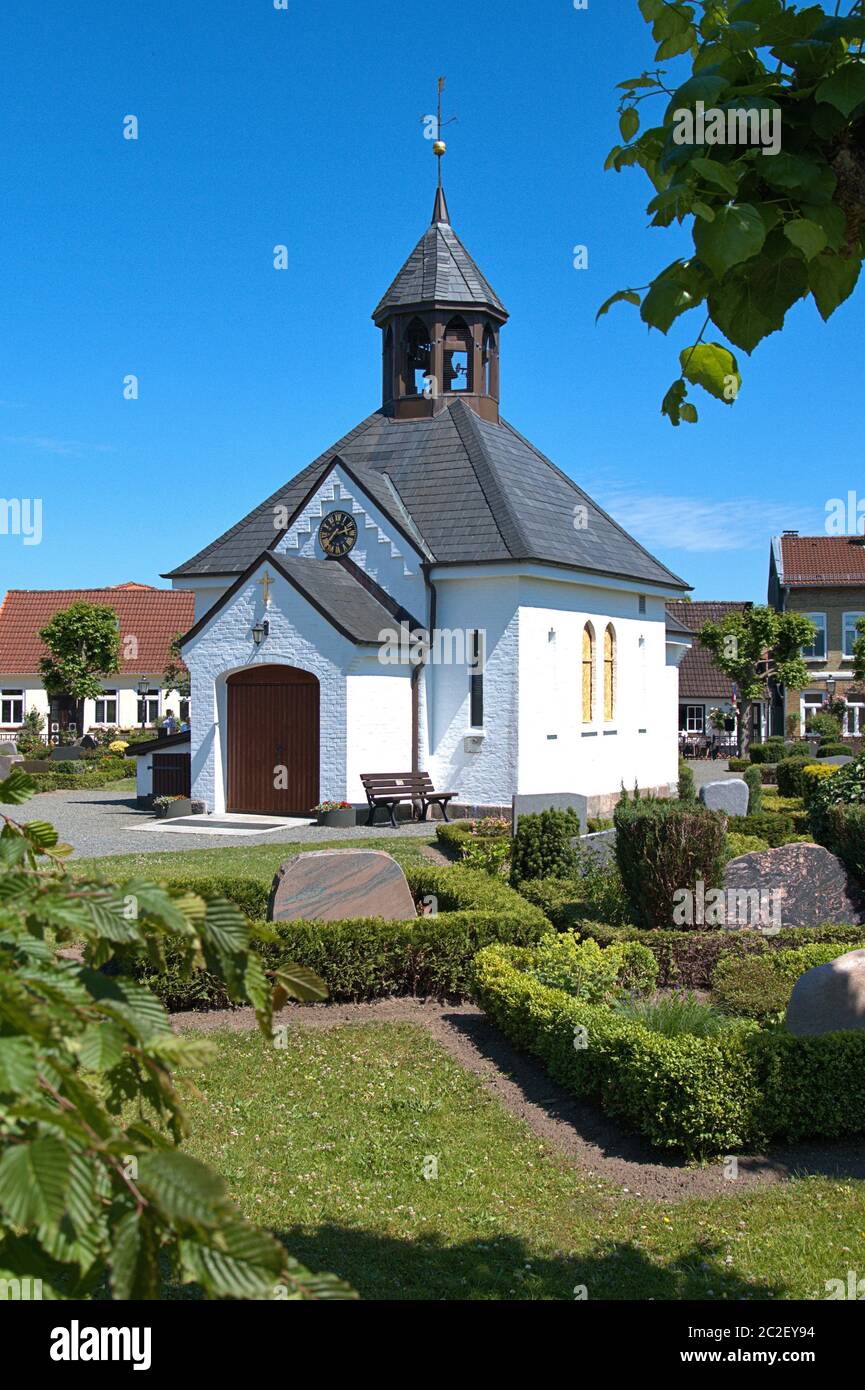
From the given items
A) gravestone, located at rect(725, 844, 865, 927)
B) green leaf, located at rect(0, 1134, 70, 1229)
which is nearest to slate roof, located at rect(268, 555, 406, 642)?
gravestone, located at rect(725, 844, 865, 927)

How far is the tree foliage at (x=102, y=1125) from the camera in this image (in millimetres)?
1848

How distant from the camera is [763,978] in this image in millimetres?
9211

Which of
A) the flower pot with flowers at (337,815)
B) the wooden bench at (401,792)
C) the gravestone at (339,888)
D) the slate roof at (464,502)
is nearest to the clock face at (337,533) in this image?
the slate roof at (464,502)

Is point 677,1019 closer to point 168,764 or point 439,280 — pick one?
point 168,764

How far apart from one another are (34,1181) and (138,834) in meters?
19.4

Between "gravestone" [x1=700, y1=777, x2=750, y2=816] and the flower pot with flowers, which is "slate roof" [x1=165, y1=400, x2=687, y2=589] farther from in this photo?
"gravestone" [x1=700, y1=777, x2=750, y2=816]

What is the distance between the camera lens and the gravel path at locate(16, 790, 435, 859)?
18766 mm

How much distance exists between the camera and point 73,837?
2028cm

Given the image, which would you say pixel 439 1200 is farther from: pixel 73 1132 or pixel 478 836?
pixel 478 836

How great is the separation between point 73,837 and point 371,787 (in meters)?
5.39

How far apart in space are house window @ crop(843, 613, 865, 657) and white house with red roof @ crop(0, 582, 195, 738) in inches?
1220

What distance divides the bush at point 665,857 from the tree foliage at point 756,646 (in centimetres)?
3022

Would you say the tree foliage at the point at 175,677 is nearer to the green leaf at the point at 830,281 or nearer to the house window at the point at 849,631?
the house window at the point at 849,631

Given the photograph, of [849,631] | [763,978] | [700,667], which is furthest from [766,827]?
[700,667]
